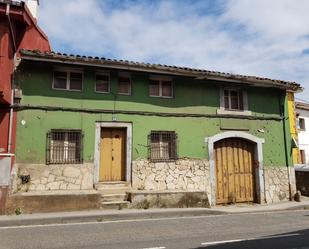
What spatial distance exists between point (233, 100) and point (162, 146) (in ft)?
12.9

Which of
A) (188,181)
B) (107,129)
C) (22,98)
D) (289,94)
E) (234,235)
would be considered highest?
(289,94)

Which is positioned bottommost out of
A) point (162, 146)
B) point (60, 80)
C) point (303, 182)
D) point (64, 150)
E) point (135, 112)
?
point (303, 182)

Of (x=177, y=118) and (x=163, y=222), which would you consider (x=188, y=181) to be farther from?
(x=163, y=222)

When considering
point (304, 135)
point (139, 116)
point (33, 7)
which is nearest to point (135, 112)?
point (139, 116)

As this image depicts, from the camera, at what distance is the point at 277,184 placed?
542 inches

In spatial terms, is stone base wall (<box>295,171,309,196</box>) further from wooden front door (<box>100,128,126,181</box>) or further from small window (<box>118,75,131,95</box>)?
small window (<box>118,75,131,95</box>)

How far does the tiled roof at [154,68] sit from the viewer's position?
34.5 ft

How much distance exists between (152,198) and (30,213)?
12.5ft

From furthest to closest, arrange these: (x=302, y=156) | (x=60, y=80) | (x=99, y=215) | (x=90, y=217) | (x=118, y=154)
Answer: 1. (x=302, y=156)
2. (x=118, y=154)
3. (x=60, y=80)
4. (x=99, y=215)
5. (x=90, y=217)

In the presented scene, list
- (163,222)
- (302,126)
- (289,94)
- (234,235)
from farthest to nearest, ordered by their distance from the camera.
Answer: (302,126) < (289,94) < (163,222) < (234,235)

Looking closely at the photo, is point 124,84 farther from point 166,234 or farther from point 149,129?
point 166,234

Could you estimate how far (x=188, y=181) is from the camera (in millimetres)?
12258

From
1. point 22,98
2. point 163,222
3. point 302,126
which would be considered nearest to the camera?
point 163,222

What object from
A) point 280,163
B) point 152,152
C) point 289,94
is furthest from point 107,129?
point 289,94
